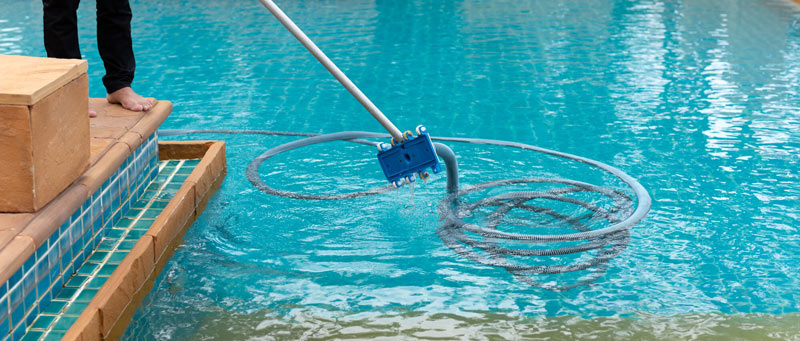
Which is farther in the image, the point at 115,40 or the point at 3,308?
the point at 115,40

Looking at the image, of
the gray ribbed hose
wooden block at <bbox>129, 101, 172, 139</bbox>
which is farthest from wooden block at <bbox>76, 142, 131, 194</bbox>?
the gray ribbed hose

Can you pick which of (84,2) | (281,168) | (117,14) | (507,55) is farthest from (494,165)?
(84,2)

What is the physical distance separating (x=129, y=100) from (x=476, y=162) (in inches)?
68.0

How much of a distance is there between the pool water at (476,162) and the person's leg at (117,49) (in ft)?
1.98

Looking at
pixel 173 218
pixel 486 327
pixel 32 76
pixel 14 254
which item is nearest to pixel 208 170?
pixel 173 218

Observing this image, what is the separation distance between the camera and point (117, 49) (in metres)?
3.55

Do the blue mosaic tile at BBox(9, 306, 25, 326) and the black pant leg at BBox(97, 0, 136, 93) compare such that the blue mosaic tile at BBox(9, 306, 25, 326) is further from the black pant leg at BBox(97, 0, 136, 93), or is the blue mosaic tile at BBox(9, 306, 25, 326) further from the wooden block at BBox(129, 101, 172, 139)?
the black pant leg at BBox(97, 0, 136, 93)

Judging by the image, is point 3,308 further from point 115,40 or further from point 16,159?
point 115,40

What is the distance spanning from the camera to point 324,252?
10.2ft

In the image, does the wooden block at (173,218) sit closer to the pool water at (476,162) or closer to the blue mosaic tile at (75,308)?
the pool water at (476,162)

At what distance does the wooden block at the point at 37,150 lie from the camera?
2.32 m

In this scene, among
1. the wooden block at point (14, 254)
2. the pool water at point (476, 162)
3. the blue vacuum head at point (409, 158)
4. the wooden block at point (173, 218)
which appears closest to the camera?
the wooden block at point (14, 254)

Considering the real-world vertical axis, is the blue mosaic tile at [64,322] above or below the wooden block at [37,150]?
below

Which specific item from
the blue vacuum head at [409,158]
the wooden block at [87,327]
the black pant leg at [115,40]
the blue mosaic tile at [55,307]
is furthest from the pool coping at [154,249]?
the blue vacuum head at [409,158]
